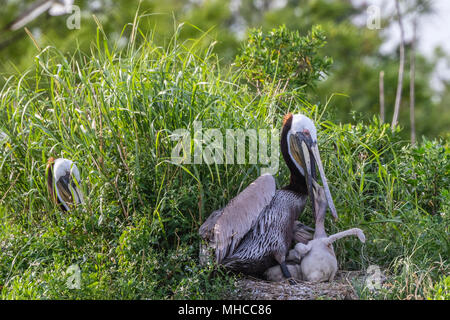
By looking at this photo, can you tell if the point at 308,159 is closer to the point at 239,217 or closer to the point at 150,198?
the point at 239,217

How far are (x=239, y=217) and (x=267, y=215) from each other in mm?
253

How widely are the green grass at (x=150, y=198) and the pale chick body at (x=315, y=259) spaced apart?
0.35m

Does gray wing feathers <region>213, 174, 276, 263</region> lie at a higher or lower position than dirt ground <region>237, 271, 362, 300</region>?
higher

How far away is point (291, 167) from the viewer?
4.02m

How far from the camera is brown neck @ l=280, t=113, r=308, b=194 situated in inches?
157

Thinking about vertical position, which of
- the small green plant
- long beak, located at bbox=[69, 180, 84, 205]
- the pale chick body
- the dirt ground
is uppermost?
the small green plant

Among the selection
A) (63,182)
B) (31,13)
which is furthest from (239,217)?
(31,13)

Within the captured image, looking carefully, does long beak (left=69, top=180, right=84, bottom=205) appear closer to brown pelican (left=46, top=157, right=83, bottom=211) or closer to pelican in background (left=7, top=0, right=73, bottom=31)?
brown pelican (left=46, top=157, right=83, bottom=211)

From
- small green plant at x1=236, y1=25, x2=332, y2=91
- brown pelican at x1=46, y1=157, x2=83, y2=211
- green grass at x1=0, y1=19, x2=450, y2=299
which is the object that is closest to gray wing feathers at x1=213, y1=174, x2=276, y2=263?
green grass at x1=0, y1=19, x2=450, y2=299

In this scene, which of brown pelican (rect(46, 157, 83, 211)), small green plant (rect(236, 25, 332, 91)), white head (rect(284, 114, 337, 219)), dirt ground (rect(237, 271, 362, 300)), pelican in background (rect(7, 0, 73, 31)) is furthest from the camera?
small green plant (rect(236, 25, 332, 91))

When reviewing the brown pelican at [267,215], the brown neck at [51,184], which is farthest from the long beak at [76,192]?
the brown pelican at [267,215]

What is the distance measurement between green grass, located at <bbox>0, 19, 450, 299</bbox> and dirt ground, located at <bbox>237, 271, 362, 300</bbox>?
0.13 meters

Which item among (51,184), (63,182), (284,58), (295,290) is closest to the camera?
(295,290)

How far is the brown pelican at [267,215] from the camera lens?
363 centimetres
